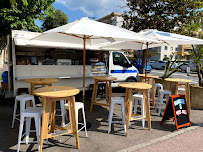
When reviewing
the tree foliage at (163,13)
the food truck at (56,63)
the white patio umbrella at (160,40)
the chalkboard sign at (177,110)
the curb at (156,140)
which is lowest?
the curb at (156,140)

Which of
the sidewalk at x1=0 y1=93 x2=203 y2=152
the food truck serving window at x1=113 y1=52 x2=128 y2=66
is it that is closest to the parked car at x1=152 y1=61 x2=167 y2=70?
the food truck serving window at x1=113 y1=52 x2=128 y2=66

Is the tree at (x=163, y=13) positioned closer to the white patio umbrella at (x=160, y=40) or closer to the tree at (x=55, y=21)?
the white patio umbrella at (x=160, y=40)

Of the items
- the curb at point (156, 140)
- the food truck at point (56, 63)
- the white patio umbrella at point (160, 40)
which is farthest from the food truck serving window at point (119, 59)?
the curb at point (156, 140)

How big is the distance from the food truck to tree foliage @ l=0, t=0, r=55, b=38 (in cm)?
370

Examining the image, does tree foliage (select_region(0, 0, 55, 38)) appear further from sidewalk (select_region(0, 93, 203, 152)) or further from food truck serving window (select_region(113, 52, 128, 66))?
sidewalk (select_region(0, 93, 203, 152))

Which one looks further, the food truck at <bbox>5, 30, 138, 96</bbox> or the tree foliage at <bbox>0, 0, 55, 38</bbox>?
the tree foliage at <bbox>0, 0, 55, 38</bbox>

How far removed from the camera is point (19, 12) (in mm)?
9078

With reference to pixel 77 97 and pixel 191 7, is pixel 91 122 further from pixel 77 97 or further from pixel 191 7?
pixel 191 7

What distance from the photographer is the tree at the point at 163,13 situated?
28.3 feet

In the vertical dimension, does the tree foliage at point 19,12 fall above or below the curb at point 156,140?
above

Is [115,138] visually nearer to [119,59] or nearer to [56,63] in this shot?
[56,63]

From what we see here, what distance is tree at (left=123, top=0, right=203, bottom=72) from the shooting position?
28.3 feet

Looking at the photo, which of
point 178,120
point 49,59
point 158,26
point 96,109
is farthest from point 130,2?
point 178,120

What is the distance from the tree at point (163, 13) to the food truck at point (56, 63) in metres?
2.81
